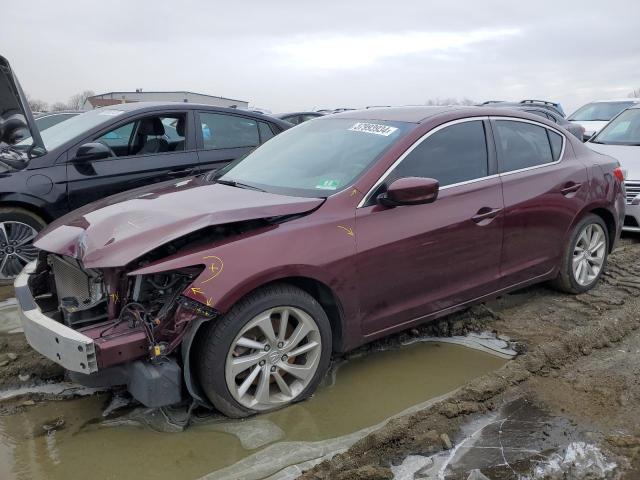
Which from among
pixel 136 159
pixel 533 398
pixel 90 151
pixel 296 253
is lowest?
pixel 533 398

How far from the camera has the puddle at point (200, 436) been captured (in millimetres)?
2828

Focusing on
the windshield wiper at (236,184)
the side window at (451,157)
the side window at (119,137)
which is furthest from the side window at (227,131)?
the side window at (451,157)

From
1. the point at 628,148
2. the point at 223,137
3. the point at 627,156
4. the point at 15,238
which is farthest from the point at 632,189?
the point at 15,238

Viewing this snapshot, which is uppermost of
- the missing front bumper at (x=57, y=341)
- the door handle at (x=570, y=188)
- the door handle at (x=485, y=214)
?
the door handle at (x=570, y=188)

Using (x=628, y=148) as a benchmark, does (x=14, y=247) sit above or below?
below

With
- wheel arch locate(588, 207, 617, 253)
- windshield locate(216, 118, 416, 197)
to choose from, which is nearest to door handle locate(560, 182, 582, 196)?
wheel arch locate(588, 207, 617, 253)

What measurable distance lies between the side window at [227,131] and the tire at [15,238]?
183 cm

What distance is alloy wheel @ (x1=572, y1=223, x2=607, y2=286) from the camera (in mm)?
5000

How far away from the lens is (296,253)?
3.20m

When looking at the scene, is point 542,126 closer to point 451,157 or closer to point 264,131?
point 451,157

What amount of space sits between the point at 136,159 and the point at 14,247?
136 cm

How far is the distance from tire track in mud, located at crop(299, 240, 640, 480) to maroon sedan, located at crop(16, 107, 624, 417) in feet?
1.19

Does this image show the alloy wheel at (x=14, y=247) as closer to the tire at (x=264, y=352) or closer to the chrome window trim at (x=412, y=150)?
the tire at (x=264, y=352)

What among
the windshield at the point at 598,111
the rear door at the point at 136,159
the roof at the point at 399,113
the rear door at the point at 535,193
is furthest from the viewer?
the windshield at the point at 598,111
